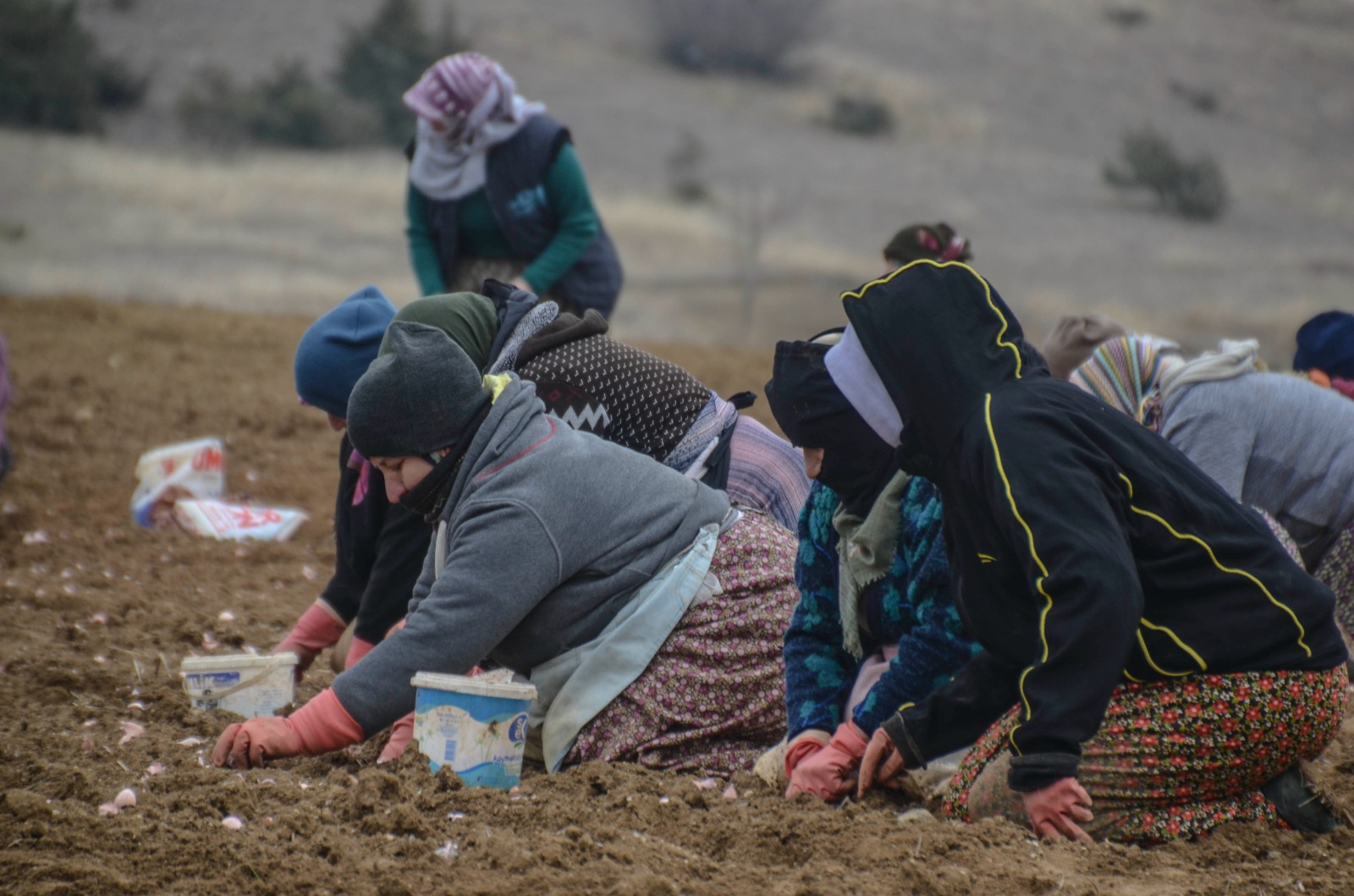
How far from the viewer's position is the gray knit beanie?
9.94 ft

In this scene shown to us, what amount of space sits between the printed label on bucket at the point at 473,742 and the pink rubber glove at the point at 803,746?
2.06 ft

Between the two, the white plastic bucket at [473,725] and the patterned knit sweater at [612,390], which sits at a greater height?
the patterned knit sweater at [612,390]

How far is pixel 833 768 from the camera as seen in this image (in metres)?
3.10

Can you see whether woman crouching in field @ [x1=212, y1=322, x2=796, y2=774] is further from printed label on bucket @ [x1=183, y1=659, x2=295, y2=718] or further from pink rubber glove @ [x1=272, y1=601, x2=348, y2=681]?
pink rubber glove @ [x1=272, y1=601, x2=348, y2=681]

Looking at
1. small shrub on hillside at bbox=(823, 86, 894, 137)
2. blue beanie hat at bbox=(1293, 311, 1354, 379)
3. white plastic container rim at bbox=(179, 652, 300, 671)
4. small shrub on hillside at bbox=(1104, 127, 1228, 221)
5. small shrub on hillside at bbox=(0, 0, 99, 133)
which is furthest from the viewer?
small shrub on hillside at bbox=(823, 86, 894, 137)

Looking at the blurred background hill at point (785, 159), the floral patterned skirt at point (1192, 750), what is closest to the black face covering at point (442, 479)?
the floral patterned skirt at point (1192, 750)

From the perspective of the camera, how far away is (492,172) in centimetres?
600

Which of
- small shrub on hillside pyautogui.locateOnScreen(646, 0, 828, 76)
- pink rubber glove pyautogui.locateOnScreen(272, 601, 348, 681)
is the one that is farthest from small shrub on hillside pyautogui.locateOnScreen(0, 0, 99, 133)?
pink rubber glove pyautogui.locateOnScreen(272, 601, 348, 681)

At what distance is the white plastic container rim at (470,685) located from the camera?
2.98 m

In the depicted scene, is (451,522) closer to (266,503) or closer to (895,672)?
(895,672)

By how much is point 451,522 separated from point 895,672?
1.07 m

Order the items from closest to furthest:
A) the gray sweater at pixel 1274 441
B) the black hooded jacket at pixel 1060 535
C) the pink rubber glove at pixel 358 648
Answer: the black hooded jacket at pixel 1060 535 → the pink rubber glove at pixel 358 648 → the gray sweater at pixel 1274 441

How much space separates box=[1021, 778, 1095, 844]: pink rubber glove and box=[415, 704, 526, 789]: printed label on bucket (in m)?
1.17

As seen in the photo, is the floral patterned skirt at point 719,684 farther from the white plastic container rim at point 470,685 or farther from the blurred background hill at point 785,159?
the blurred background hill at point 785,159
